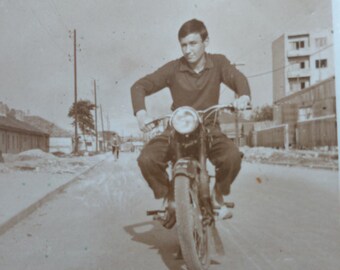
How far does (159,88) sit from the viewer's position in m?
3.10

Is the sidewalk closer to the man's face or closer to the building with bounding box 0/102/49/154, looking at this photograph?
the building with bounding box 0/102/49/154

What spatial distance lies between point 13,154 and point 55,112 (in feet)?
1.72

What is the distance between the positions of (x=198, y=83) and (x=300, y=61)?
2056mm

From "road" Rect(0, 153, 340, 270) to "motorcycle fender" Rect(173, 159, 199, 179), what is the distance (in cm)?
66

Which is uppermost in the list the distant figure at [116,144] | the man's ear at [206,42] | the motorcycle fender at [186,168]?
the man's ear at [206,42]

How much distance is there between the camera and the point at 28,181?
12.4 feet

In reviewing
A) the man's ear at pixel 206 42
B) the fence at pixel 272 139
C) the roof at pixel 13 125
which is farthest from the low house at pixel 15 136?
the fence at pixel 272 139

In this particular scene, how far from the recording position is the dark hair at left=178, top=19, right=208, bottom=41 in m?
3.01

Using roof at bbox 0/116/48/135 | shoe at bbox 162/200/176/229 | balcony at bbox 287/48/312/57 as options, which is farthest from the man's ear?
roof at bbox 0/116/48/135

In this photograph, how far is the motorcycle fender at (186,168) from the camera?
238cm

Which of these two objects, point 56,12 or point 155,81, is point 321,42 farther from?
point 56,12

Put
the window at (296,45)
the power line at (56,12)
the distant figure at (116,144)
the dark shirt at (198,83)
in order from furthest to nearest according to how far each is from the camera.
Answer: the window at (296,45), the distant figure at (116,144), the power line at (56,12), the dark shirt at (198,83)

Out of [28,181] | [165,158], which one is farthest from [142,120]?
[28,181]

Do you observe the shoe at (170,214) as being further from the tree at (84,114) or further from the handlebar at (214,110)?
the tree at (84,114)
